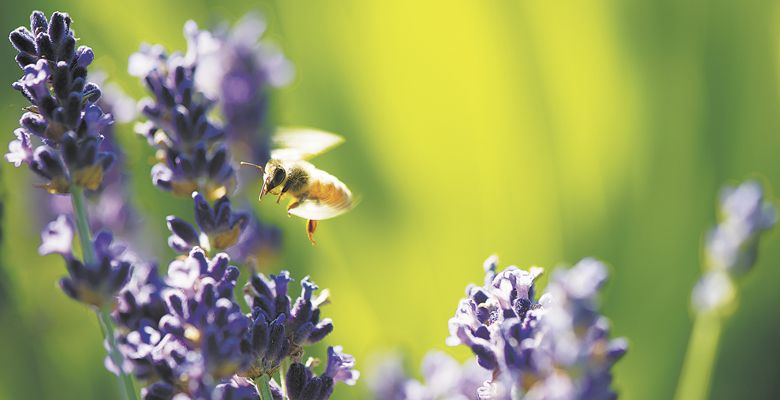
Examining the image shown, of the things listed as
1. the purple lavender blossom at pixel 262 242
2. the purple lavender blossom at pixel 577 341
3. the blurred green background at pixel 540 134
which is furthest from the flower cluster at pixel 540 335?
the blurred green background at pixel 540 134

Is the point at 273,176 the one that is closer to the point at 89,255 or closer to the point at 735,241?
the point at 89,255

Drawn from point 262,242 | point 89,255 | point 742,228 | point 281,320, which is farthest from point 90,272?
point 742,228

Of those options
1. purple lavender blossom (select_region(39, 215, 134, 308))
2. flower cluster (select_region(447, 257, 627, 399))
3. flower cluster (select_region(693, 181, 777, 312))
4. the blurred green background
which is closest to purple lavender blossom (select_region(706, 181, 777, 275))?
flower cluster (select_region(693, 181, 777, 312))

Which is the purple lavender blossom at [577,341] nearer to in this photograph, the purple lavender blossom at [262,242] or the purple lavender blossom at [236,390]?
the purple lavender blossom at [236,390]

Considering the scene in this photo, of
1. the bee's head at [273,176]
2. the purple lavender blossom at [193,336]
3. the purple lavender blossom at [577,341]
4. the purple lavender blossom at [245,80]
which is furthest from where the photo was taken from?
the purple lavender blossom at [245,80]

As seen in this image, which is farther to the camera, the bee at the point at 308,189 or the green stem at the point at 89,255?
the bee at the point at 308,189

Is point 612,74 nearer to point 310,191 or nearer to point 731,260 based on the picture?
point 731,260
